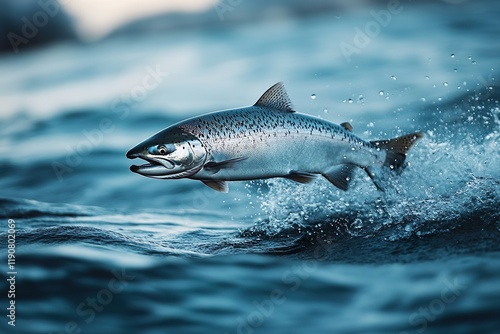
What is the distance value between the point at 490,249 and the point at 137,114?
30.4ft

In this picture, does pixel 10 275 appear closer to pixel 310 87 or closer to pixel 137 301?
pixel 137 301

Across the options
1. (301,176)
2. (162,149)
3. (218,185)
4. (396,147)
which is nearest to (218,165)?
(218,185)

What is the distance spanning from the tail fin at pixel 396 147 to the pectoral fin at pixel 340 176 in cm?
29

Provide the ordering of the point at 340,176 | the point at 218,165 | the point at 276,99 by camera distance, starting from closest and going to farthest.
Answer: the point at 218,165
the point at 276,99
the point at 340,176

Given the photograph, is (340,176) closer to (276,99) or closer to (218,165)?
(276,99)

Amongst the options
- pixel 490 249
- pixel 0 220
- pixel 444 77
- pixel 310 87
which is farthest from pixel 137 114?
pixel 490 249

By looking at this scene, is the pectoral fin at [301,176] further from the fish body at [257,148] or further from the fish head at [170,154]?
the fish head at [170,154]

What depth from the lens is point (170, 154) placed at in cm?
469

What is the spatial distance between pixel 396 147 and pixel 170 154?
5.54 ft

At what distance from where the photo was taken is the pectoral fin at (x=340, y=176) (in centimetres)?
530

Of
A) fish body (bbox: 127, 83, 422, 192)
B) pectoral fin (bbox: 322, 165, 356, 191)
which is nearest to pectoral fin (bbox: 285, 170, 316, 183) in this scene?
fish body (bbox: 127, 83, 422, 192)

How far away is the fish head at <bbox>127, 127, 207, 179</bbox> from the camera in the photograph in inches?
184

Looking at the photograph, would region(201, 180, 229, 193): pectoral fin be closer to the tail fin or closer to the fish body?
the fish body

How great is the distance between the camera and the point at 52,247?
18.1 feet
